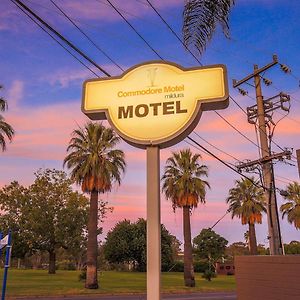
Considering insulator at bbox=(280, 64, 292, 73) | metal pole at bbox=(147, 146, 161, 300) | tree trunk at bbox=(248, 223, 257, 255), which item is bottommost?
metal pole at bbox=(147, 146, 161, 300)

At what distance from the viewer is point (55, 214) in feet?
173

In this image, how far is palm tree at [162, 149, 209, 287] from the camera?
1511 inches

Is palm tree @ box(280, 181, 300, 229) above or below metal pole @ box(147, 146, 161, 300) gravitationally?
above

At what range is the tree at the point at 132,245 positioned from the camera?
59938 mm

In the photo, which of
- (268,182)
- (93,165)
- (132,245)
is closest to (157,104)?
(268,182)

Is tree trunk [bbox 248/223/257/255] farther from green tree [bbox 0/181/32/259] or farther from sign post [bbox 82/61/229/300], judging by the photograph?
sign post [bbox 82/61/229/300]

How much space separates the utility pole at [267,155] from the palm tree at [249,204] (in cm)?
2565

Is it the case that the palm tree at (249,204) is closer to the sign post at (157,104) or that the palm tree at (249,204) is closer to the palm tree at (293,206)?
the palm tree at (293,206)

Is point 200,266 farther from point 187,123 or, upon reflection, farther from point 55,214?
point 187,123

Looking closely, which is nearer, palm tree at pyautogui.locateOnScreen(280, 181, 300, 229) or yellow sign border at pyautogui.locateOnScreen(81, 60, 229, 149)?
yellow sign border at pyautogui.locateOnScreen(81, 60, 229, 149)

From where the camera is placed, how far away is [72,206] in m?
52.3

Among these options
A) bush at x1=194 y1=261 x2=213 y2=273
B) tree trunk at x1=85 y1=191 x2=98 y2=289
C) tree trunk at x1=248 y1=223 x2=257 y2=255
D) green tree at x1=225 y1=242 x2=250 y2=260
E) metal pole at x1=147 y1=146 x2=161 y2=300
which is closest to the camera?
metal pole at x1=147 y1=146 x2=161 y2=300

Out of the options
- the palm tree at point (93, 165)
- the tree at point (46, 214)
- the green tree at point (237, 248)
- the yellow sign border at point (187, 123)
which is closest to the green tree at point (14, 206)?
the tree at point (46, 214)

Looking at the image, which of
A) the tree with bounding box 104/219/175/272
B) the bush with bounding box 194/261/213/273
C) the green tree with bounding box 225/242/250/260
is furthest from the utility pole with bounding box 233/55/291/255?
the green tree with bounding box 225/242/250/260
